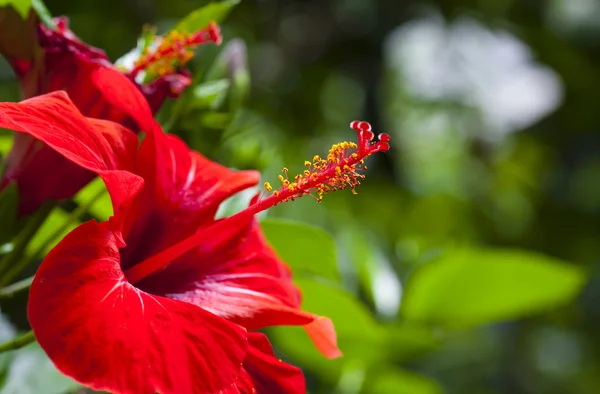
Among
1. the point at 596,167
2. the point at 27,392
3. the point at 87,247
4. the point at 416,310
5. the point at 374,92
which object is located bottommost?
the point at 27,392

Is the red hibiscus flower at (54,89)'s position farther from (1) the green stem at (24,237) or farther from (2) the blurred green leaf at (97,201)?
(2) the blurred green leaf at (97,201)

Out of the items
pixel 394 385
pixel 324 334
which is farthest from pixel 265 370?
pixel 394 385

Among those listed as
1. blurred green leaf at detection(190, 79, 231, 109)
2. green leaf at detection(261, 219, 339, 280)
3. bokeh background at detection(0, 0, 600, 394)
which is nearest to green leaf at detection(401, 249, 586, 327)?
bokeh background at detection(0, 0, 600, 394)

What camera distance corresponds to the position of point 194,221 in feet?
2.23

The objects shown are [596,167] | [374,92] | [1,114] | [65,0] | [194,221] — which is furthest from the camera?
[596,167]

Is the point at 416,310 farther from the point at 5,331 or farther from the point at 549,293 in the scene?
the point at 5,331

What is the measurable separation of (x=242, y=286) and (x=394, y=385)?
29.4 inches

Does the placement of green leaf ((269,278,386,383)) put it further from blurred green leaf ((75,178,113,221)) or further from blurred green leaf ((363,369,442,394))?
blurred green leaf ((75,178,113,221))

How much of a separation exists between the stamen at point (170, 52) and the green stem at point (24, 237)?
0.15 meters

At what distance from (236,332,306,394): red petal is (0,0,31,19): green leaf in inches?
14.0

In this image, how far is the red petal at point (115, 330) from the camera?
46cm

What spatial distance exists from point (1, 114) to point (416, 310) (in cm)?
86

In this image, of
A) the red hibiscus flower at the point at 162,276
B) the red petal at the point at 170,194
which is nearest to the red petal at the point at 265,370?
the red hibiscus flower at the point at 162,276

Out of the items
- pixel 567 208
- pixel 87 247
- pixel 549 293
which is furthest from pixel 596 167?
pixel 87 247
